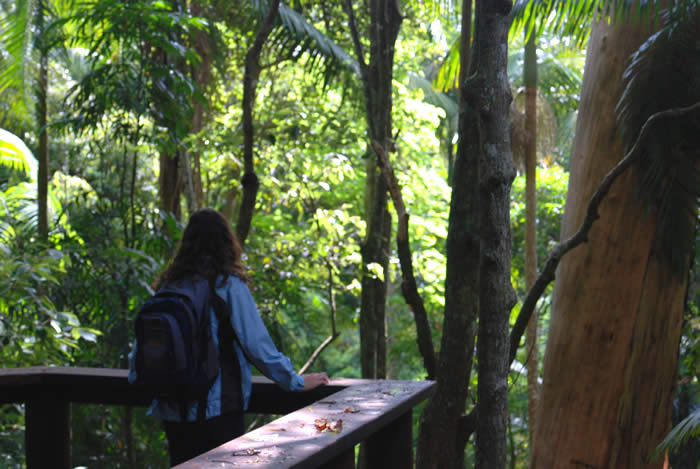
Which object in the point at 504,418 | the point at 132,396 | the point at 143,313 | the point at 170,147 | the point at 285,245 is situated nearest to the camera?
the point at 143,313

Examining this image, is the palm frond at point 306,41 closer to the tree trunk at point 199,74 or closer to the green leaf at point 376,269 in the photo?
the tree trunk at point 199,74

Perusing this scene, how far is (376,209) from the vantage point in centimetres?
534

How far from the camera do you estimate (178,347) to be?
2.19 metres

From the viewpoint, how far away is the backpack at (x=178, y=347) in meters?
2.20

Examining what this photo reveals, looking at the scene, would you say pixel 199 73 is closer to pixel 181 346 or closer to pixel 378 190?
pixel 378 190

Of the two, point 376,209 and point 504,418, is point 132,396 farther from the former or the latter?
point 376,209

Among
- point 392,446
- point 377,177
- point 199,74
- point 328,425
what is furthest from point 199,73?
point 328,425

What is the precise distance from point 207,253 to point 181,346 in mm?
436

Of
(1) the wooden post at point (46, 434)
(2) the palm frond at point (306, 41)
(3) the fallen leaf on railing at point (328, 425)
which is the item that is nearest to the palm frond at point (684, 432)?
(3) the fallen leaf on railing at point (328, 425)

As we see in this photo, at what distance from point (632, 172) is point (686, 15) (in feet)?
3.05

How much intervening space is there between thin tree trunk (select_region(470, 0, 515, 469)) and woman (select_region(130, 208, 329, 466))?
2.00ft

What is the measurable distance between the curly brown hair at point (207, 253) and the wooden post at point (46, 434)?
712 mm

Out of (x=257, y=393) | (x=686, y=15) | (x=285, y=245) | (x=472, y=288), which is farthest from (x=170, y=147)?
(x=686, y=15)

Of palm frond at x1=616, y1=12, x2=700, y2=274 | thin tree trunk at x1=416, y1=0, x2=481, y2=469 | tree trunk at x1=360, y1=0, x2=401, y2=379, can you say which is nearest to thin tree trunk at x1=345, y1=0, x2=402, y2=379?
tree trunk at x1=360, y1=0, x2=401, y2=379
